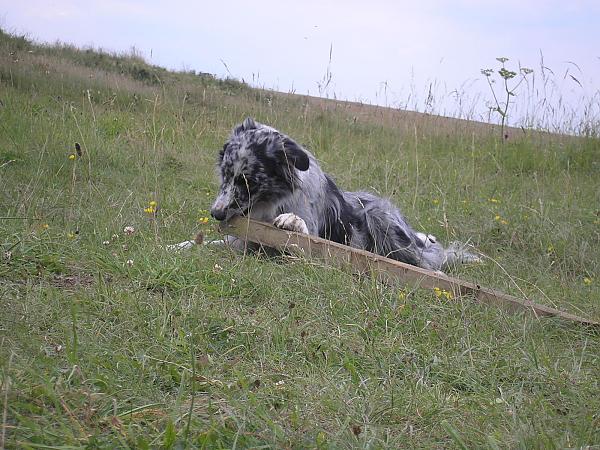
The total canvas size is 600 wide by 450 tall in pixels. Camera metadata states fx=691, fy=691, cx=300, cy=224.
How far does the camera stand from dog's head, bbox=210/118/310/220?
197 inches

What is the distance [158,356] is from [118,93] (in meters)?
7.63

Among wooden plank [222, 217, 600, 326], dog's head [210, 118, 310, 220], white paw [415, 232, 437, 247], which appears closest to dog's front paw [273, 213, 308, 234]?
wooden plank [222, 217, 600, 326]

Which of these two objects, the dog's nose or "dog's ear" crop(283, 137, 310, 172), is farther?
"dog's ear" crop(283, 137, 310, 172)

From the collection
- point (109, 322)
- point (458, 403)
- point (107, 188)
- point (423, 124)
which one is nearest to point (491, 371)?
point (458, 403)

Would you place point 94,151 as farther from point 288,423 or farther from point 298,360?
point 288,423

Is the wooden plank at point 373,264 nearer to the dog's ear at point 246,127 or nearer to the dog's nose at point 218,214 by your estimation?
the dog's nose at point 218,214

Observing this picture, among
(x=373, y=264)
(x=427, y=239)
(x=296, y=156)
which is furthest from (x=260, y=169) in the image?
(x=427, y=239)

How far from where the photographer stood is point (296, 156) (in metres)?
5.08

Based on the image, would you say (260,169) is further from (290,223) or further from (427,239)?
(427,239)

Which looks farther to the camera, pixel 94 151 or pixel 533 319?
pixel 94 151

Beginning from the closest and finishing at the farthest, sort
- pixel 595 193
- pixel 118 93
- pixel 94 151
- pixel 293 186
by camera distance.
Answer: pixel 293 186, pixel 94 151, pixel 595 193, pixel 118 93

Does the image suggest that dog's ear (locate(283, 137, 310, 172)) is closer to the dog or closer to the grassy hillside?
the dog

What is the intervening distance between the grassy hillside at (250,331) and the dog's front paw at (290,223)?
423 millimetres

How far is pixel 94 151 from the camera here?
6934 millimetres
